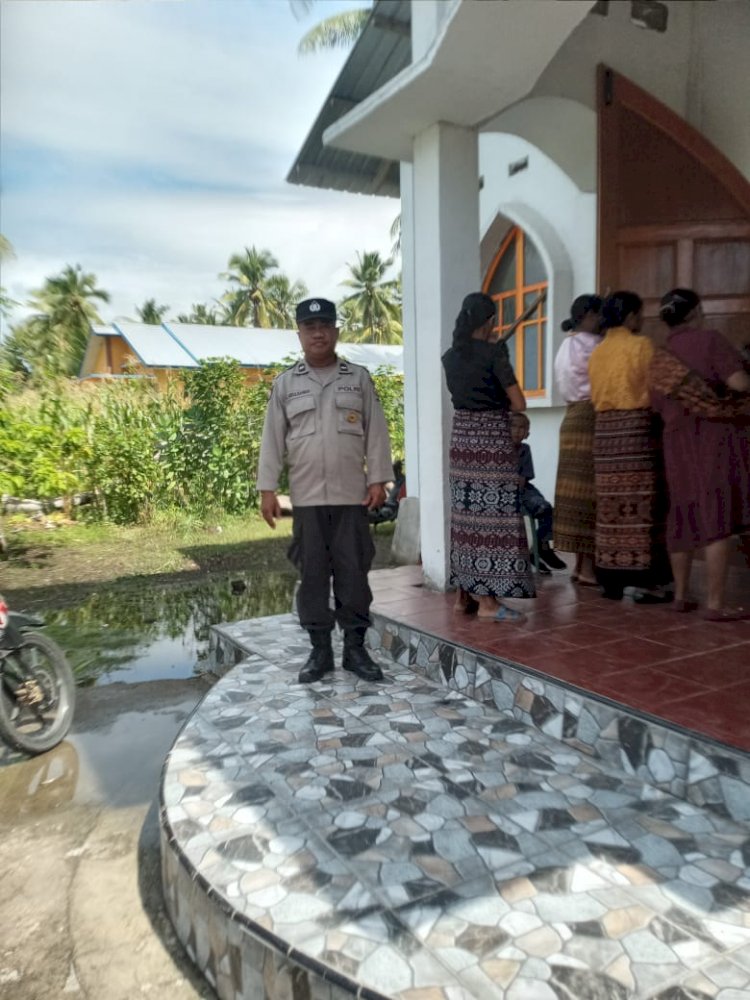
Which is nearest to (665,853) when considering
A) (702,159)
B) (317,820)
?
(317,820)

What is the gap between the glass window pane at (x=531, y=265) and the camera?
21.1 ft

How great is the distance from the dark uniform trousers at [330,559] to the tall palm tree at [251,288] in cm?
3092

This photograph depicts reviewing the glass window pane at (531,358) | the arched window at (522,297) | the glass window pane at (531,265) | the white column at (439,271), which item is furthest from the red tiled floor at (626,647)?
the glass window pane at (531,265)

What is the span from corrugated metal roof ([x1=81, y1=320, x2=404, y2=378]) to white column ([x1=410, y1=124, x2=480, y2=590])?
13.2 meters

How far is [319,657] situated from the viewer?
3490 millimetres

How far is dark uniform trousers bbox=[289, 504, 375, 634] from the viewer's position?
11.0ft

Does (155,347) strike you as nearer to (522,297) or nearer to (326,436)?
(522,297)

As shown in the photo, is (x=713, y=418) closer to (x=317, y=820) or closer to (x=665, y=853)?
(x=665, y=853)

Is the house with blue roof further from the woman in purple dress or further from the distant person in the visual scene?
the woman in purple dress

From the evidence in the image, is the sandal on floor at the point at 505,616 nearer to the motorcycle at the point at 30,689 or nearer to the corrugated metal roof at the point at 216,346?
the motorcycle at the point at 30,689

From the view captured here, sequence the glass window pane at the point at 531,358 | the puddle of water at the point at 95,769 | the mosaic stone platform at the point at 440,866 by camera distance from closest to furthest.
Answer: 1. the mosaic stone platform at the point at 440,866
2. the puddle of water at the point at 95,769
3. the glass window pane at the point at 531,358

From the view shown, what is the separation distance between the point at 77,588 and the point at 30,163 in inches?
1199

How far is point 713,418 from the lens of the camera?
330 centimetres

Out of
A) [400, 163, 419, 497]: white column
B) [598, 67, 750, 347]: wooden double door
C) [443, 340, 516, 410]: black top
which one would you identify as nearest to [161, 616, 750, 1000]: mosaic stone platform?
[443, 340, 516, 410]: black top
